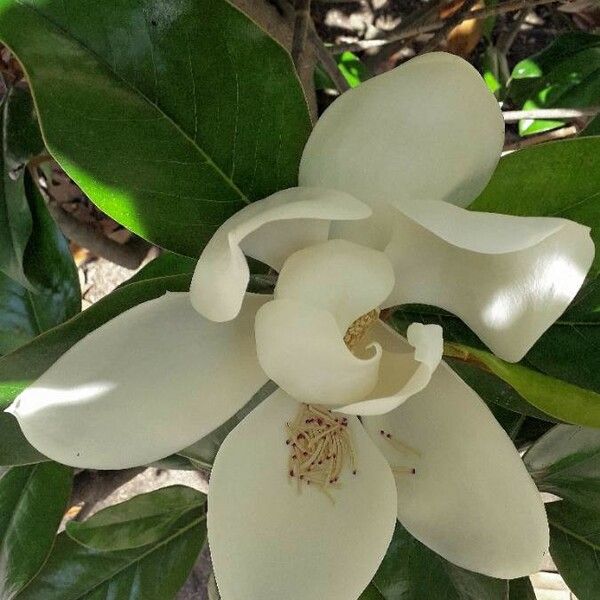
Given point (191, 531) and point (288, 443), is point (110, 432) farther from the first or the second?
point (191, 531)

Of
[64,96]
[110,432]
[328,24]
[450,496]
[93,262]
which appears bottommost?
[93,262]

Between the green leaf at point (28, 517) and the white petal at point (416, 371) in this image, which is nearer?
the white petal at point (416, 371)

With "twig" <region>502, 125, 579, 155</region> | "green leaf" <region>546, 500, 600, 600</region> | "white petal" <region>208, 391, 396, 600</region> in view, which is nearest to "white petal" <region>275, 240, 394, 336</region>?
"white petal" <region>208, 391, 396, 600</region>

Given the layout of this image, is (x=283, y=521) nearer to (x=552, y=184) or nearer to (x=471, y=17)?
(x=552, y=184)

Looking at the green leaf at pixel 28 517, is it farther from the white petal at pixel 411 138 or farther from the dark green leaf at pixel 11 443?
the white petal at pixel 411 138

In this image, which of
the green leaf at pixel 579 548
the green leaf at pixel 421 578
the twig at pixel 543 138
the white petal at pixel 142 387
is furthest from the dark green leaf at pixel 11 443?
the twig at pixel 543 138

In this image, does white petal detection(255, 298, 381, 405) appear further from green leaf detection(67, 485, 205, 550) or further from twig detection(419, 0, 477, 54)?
twig detection(419, 0, 477, 54)

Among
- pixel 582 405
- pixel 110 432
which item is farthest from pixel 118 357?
pixel 582 405
